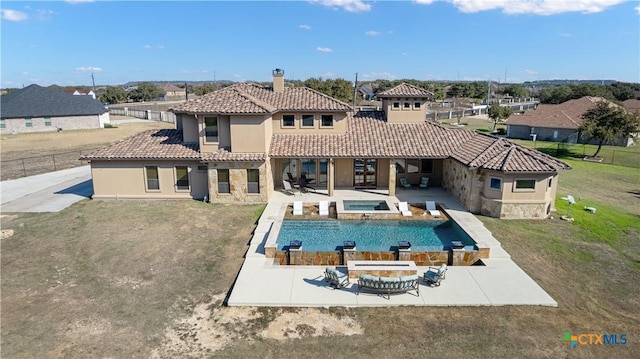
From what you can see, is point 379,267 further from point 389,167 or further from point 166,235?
point 389,167

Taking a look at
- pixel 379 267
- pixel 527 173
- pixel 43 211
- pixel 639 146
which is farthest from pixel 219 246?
pixel 639 146

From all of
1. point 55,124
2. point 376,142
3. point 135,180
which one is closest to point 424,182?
point 376,142

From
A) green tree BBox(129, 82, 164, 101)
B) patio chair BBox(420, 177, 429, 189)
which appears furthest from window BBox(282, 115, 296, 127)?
green tree BBox(129, 82, 164, 101)

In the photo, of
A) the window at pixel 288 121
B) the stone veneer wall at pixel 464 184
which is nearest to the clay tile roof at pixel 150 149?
the window at pixel 288 121

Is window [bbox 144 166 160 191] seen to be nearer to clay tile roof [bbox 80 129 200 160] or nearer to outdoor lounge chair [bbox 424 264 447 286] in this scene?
clay tile roof [bbox 80 129 200 160]

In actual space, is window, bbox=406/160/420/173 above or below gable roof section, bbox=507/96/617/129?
below

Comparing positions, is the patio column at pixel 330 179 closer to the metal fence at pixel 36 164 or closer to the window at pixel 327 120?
the window at pixel 327 120

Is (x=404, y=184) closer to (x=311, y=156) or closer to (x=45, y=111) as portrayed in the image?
(x=311, y=156)
